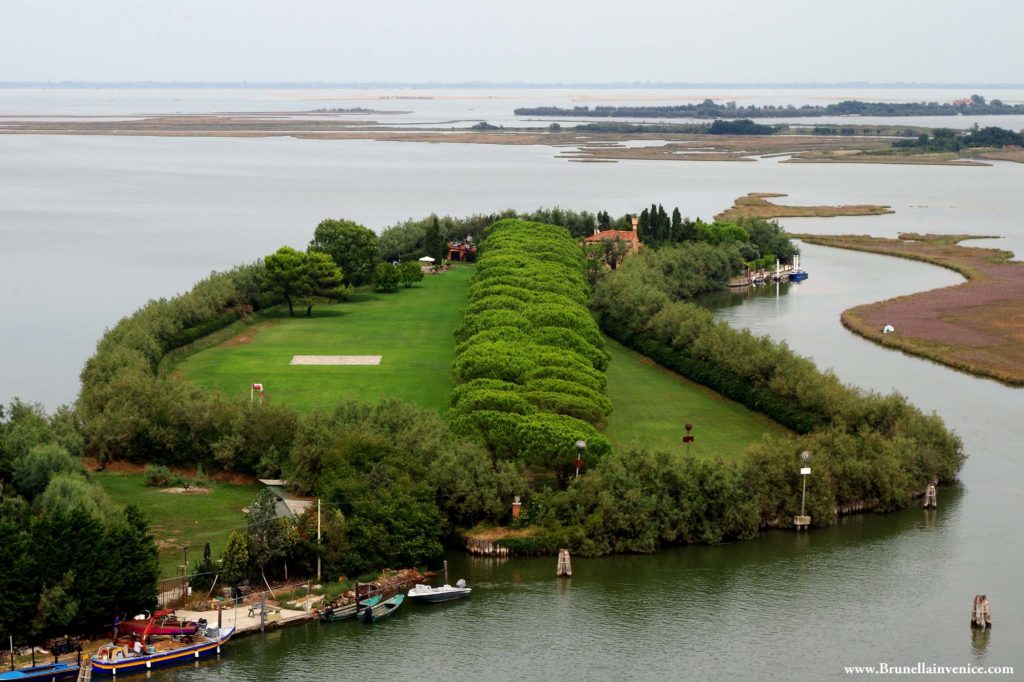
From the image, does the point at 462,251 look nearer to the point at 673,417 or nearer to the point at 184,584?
the point at 673,417

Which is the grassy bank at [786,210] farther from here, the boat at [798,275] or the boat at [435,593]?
the boat at [435,593]

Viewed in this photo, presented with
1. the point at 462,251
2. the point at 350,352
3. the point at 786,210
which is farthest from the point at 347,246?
the point at 786,210

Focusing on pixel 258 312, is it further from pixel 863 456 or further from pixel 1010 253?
pixel 1010 253

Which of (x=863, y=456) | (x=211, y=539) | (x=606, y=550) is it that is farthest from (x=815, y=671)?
(x=211, y=539)

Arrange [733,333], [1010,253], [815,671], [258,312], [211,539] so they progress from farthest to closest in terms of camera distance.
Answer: [1010,253], [258,312], [733,333], [211,539], [815,671]
